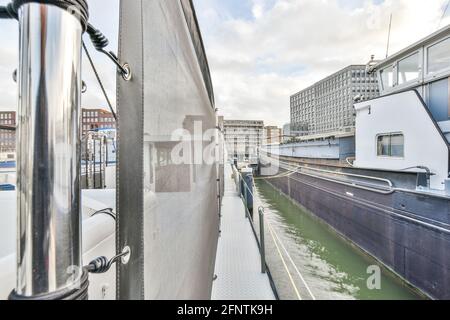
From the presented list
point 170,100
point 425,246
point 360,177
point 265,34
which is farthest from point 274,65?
point 170,100

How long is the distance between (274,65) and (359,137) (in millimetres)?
2753

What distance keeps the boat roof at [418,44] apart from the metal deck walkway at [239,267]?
14.9ft

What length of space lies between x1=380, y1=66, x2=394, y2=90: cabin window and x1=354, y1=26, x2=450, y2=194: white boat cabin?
0.02m

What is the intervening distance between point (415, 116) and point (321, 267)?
10.2 ft

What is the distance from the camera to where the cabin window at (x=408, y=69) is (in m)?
4.34

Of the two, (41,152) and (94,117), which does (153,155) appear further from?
(94,117)

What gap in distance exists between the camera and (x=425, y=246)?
9.61 feet

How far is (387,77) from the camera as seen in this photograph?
509cm

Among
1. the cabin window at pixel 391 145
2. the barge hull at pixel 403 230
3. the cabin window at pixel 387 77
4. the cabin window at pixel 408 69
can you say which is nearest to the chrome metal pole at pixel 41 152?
the barge hull at pixel 403 230

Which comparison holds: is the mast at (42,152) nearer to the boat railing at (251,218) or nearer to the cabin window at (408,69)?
the boat railing at (251,218)

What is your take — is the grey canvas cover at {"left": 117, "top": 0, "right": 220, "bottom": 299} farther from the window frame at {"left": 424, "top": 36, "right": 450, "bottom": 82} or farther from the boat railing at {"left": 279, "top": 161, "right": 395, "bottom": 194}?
the window frame at {"left": 424, "top": 36, "right": 450, "bottom": 82}
